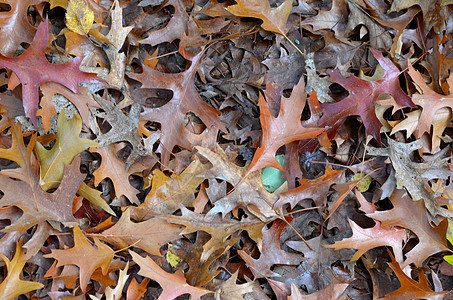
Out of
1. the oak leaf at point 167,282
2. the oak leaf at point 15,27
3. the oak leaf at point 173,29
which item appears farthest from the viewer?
Answer: the oak leaf at point 173,29

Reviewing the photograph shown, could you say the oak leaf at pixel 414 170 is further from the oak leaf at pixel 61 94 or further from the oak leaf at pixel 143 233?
the oak leaf at pixel 61 94

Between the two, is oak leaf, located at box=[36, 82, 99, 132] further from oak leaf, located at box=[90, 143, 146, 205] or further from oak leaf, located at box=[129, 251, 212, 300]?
oak leaf, located at box=[129, 251, 212, 300]

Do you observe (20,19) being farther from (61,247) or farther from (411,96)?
(411,96)

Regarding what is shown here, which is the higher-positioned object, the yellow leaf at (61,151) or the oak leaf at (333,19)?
the oak leaf at (333,19)

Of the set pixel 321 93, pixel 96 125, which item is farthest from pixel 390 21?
pixel 96 125

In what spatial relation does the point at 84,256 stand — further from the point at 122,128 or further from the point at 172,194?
the point at 122,128

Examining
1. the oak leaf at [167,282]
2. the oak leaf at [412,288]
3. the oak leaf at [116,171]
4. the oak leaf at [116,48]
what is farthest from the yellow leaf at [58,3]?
the oak leaf at [412,288]

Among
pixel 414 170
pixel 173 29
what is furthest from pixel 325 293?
pixel 173 29
